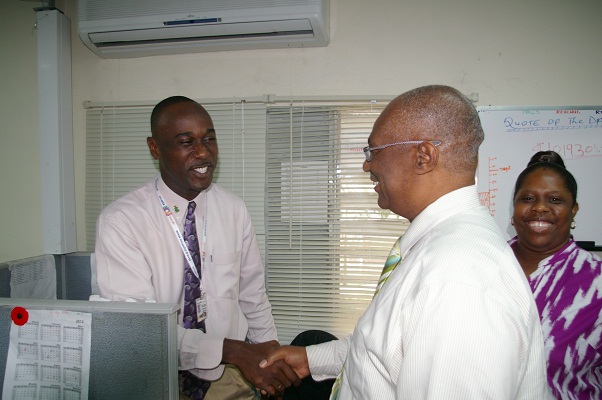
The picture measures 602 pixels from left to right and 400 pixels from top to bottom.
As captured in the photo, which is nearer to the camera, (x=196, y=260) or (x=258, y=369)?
(x=258, y=369)

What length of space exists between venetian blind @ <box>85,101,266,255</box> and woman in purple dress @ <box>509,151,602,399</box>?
5.38 feet

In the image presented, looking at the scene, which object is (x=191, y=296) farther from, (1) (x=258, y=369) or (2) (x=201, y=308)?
(1) (x=258, y=369)

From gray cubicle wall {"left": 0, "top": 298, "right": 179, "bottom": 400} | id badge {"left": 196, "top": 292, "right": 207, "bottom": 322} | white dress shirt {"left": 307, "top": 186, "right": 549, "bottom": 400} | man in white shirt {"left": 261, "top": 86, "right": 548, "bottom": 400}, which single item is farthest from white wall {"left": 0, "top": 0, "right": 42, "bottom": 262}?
white dress shirt {"left": 307, "top": 186, "right": 549, "bottom": 400}

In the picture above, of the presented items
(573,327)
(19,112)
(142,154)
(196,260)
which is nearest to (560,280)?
(573,327)

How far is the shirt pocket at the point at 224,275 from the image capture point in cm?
156

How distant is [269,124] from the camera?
2.61 metres

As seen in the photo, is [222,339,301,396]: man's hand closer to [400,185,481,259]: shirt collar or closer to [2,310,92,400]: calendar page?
[2,310,92,400]: calendar page

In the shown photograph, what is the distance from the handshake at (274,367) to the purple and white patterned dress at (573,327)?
36.2 inches

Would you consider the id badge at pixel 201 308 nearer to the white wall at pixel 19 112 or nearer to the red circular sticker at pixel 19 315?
the red circular sticker at pixel 19 315

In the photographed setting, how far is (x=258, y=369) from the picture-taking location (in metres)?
1.34

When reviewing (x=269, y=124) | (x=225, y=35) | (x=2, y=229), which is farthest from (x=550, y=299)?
(x=2, y=229)

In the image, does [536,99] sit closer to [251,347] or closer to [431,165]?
[431,165]

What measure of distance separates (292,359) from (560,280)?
109cm

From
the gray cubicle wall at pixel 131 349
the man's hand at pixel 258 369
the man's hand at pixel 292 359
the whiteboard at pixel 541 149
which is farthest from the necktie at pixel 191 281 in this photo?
the whiteboard at pixel 541 149
